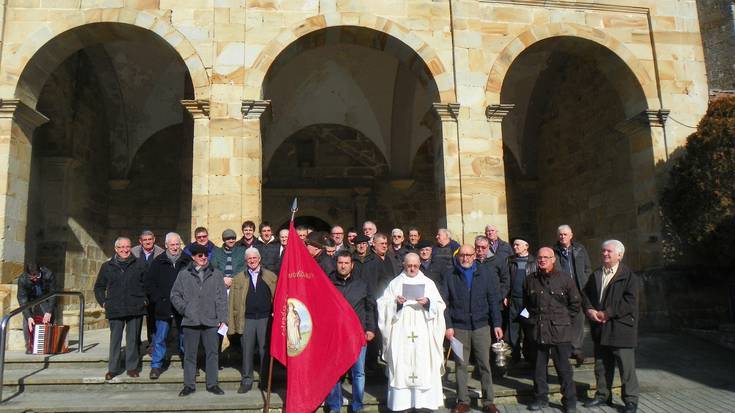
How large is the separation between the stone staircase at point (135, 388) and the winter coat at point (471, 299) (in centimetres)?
70

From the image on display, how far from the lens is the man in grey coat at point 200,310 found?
17.1 feet

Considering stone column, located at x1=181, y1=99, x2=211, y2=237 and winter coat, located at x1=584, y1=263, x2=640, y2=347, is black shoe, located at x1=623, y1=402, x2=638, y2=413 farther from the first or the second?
stone column, located at x1=181, y1=99, x2=211, y2=237

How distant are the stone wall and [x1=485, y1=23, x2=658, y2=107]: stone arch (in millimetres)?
2551

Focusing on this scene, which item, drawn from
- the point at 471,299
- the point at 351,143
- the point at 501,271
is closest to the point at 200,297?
the point at 471,299

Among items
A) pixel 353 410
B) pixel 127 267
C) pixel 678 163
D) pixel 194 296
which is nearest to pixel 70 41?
pixel 127 267

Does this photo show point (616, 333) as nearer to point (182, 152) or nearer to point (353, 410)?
point (353, 410)

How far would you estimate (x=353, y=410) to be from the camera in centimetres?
480

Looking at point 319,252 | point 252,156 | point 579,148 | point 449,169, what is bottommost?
point 319,252

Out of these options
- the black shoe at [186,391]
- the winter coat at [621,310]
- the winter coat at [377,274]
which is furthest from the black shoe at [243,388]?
the winter coat at [621,310]

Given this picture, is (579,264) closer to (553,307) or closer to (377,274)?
(553,307)

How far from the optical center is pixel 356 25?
8.08 metres

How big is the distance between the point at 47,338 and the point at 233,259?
2.41 m

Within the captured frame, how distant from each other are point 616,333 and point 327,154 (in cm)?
920

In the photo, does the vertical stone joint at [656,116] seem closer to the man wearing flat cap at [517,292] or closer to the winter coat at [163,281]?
the man wearing flat cap at [517,292]
